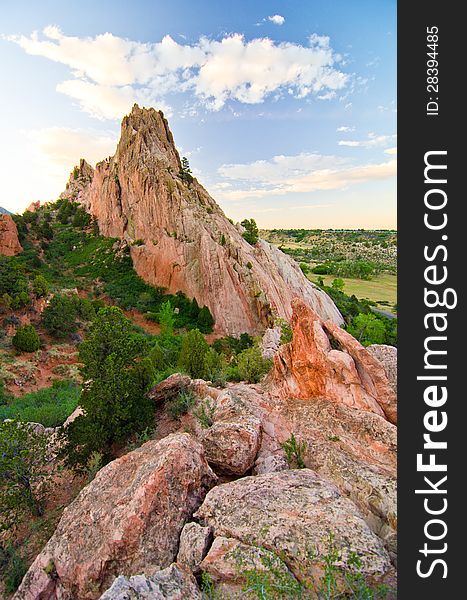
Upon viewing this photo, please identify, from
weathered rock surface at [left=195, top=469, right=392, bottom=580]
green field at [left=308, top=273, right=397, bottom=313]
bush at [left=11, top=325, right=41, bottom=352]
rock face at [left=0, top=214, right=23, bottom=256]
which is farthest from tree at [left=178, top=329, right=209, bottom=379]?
green field at [left=308, top=273, right=397, bottom=313]

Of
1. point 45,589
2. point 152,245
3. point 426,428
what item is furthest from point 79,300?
point 426,428

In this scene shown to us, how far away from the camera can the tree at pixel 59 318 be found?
32.5 metres

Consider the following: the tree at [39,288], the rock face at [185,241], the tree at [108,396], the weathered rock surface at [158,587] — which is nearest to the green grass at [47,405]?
the tree at [108,396]

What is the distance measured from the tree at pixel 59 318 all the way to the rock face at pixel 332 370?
94.9ft

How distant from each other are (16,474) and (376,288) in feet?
284

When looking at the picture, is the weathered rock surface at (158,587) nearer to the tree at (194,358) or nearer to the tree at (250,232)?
the tree at (194,358)

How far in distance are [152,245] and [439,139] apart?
4892cm

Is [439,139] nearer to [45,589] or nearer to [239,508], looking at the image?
[239,508]

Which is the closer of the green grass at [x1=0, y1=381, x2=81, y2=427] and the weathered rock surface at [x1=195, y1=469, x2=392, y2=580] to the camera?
the weathered rock surface at [x1=195, y1=469, x2=392, y2=580]

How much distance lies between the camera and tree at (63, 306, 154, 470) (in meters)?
10.2

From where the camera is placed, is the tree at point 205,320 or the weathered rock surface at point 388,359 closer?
the weathered rock surface at point 388,359

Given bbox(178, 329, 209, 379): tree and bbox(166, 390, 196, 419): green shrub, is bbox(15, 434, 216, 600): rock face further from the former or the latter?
bbox(178, 329, 209, 379): tree

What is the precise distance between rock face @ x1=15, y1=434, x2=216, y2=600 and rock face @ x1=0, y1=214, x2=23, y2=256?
54.5 metres

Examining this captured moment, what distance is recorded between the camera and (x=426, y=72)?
3754 mm
